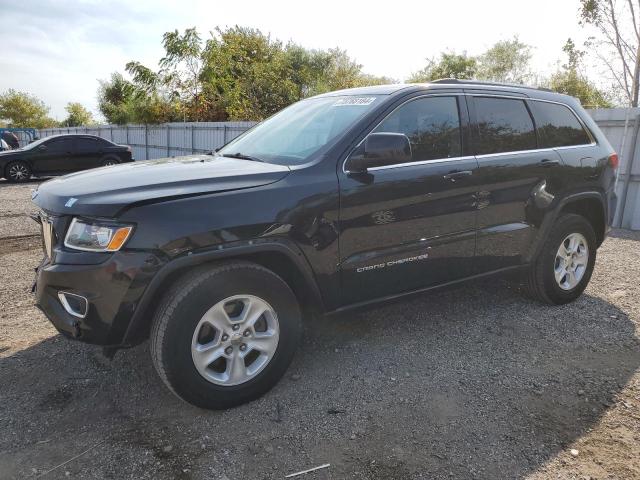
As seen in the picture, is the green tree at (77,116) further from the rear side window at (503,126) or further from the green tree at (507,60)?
the rear side window at (503,126)

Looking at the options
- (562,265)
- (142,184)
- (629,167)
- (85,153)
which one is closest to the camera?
(142,184)

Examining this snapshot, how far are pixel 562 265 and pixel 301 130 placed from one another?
8.63 feet

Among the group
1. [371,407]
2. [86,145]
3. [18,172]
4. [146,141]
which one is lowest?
[371,407]

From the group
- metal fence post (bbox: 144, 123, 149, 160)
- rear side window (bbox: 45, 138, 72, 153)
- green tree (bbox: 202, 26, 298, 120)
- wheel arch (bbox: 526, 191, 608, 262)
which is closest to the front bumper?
wheel arch (bbox: 526, 191, 608, 262)

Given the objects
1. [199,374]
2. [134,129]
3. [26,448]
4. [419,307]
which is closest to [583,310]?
[419,307]

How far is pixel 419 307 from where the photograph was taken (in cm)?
430

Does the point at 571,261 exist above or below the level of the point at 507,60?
below

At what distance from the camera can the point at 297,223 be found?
275 cm

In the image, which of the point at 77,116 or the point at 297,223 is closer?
the point at 297,223

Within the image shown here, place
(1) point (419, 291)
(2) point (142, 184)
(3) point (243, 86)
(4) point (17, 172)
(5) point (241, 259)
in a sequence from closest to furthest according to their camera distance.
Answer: (2) point (142, 184) < (5) point (241, 259) < (1) point (419, 291) < (4) point (17, 172) < (3) point (243, 86)

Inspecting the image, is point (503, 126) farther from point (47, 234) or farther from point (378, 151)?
point (47, 234)

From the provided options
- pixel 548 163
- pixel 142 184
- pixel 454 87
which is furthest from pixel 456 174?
pixel 142 184

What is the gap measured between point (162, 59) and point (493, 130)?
19.3 m

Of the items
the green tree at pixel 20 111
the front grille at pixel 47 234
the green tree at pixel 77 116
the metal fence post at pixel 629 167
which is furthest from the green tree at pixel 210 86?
the green tree at pixel 20 111
